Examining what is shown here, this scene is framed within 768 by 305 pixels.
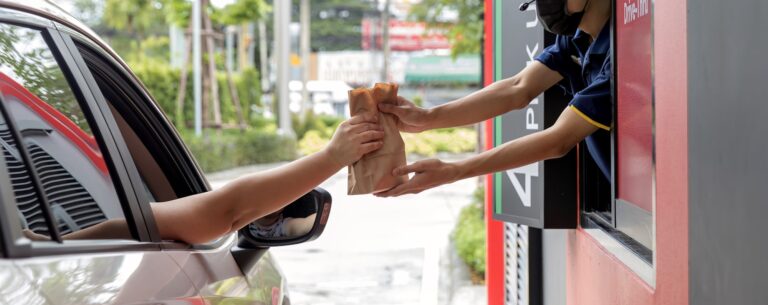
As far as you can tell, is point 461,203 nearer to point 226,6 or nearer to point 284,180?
point 226,6

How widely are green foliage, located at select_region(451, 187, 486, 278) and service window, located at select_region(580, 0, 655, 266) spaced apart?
7717mm

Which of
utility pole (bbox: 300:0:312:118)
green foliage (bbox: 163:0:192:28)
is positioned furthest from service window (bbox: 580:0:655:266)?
utility pole (bbox: 300:0:312:118)

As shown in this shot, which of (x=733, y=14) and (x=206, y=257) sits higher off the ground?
(x=733, y=14)

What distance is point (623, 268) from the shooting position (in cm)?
337

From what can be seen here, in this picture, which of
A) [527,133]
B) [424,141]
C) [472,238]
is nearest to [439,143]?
[424,141]

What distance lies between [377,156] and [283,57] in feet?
101

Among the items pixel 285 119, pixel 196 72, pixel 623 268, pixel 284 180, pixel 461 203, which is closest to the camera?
pixel 284 180

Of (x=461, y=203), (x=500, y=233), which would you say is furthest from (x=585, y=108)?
(x=461, y=203)

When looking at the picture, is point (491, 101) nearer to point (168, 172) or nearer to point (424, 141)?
point (168, 172)

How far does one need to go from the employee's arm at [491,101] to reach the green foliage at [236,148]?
66.0 feet

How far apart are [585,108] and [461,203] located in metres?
17.6

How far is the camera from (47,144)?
2480 millimetres

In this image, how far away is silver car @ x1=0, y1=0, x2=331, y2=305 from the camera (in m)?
1.98

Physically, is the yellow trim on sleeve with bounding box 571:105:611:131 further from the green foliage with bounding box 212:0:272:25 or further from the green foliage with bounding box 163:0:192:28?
the green foliage with bounding box 163:0:192:28
